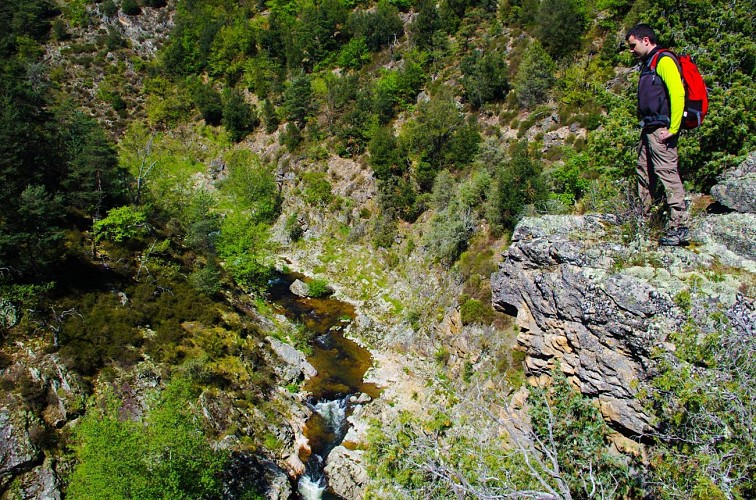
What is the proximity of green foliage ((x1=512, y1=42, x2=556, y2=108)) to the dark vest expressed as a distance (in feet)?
108

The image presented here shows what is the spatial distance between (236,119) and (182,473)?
53.2 metres

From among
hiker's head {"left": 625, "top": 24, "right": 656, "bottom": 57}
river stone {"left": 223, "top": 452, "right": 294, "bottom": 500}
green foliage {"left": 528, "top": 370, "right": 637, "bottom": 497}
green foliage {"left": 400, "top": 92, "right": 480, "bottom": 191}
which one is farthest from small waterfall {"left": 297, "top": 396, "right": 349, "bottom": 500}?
green foliage {"left": 400, "top": 92, "right": 480, "bottom": 191}

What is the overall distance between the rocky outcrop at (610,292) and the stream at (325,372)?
48.2ft

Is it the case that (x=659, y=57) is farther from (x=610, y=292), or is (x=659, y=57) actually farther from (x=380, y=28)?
(x=380, y=28)

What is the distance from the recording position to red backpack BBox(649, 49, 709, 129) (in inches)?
275

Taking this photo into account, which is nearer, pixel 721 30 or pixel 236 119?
pixel 721 30

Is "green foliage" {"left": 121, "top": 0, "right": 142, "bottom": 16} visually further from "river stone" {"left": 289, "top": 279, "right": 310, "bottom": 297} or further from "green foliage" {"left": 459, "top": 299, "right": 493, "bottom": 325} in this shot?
"green foliage" {"left": 459, "top": 299, "right": 493, "bottom": 325}

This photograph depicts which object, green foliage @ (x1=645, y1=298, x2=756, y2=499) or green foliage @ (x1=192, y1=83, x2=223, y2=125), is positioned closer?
green foliage @ (x1=645, y1=298, x2=756, y2=499)

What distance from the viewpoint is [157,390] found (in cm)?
1947

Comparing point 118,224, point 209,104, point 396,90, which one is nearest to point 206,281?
point 118,224

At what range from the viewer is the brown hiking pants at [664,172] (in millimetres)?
7543

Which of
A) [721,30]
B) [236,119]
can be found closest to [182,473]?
[721,30]

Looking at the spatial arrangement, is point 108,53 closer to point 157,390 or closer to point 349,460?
point 157,390

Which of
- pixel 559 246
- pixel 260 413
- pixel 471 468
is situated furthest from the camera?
pixel 260 413
